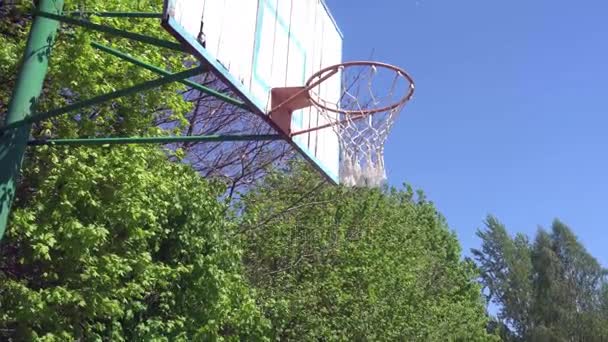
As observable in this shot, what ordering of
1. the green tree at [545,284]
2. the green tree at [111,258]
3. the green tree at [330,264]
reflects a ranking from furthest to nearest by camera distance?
the green tree at [545,284]
the green tree at [330,264]
the green tree at [111,258]

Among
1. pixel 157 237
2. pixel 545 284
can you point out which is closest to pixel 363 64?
pixel 157 237

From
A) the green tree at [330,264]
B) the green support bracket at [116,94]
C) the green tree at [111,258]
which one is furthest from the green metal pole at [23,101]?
the green tree at [330,264]

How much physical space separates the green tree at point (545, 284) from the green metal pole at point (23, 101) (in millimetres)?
44177

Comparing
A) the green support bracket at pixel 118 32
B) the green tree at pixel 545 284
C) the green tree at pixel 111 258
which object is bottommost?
the green tree at pixel 111 258

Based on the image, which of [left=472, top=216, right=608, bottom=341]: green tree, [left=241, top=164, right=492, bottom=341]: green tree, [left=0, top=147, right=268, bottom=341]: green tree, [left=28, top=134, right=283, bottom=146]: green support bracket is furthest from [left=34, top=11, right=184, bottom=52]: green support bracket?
[left=472, top=216, right=608, bottom=341]: green tree

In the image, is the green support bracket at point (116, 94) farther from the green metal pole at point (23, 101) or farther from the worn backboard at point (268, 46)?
the worn backboard at point (268, 46)

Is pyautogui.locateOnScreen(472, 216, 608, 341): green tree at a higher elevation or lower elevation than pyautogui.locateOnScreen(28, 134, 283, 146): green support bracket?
higher

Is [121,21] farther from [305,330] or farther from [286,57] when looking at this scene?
[305,330]

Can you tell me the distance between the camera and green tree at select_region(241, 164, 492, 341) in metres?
13.8

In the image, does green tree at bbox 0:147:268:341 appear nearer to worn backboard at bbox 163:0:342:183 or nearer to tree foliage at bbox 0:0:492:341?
tree foliage at bbox 0:0:492:341

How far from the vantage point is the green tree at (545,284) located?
45156 mm

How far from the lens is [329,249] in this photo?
15148mm

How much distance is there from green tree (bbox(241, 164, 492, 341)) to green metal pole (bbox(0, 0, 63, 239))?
6.82m

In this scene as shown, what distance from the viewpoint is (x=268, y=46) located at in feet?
21.3
